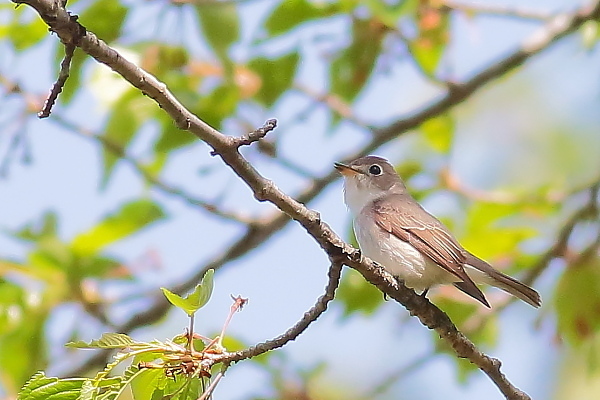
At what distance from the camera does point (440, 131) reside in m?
5.65

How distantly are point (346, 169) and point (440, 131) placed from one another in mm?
633

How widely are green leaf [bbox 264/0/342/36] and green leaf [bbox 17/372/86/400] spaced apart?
8.75ft

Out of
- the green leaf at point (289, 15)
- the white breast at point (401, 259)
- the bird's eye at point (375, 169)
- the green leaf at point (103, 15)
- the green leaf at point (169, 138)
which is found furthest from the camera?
the bird's eye at point (375, 169)

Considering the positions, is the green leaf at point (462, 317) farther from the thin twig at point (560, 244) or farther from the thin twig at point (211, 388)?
the thin twig at point (211, 388)

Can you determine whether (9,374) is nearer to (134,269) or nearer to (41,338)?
(41,338)

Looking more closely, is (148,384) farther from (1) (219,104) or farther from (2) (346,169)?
(2) (346,169)

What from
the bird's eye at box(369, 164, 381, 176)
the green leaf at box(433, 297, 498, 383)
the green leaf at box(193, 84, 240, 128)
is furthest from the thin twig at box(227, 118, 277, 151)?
the bird's eye at box(369, 164, 381, 176)

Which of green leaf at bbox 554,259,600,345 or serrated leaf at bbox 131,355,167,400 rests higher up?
green leaf at bbox 554,259,600,345

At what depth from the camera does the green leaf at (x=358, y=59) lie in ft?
16.7

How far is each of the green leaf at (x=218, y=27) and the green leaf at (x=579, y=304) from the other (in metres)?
2.36

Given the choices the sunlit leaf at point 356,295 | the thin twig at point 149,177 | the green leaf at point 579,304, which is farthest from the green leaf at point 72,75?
the green leaf at point 579,304

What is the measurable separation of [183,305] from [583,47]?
4.09m

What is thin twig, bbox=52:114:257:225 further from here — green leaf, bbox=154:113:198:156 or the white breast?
the white breast

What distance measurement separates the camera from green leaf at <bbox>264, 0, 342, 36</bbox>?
4578 mm
